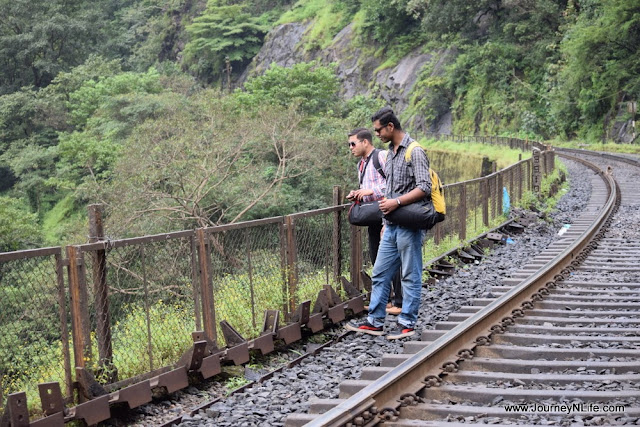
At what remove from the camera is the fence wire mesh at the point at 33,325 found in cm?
509

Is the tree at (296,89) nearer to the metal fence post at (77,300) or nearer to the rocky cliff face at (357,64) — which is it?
the rocky cliff face at (357,64)

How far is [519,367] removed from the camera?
193 inches

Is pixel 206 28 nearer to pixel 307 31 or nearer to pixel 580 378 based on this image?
pixel 307 31

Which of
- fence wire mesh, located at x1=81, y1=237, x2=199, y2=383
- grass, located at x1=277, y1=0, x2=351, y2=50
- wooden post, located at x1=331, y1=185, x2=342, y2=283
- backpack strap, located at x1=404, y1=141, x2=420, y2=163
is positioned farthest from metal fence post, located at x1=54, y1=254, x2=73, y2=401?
grass, located at x1=277, y1=0, x2=351, y2=50

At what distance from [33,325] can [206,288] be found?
160 centimetres

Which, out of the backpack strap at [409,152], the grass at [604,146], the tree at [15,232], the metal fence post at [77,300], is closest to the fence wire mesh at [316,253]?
the backpack strap at [409,152]


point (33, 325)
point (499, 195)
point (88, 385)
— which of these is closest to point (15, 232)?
point (499, 195)

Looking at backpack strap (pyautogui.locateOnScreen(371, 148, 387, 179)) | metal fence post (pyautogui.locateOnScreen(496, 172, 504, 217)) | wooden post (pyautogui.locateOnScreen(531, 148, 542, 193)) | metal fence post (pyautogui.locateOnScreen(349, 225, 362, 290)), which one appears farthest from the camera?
wooden post (pyautogui.locateOnScreen(531, 148, 542, 193))

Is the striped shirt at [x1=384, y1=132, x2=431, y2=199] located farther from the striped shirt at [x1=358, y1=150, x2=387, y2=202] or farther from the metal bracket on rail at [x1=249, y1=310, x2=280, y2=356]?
the metal bracket on rail at [x1=249, y1=310, x2=280, y2=356]

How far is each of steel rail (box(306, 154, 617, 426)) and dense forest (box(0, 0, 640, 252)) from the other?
17.4 metres

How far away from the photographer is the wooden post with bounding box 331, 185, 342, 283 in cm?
841

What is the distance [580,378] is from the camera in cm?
458

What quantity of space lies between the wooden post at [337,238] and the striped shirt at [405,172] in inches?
71.4

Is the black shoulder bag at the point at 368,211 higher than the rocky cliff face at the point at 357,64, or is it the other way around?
the rocky cliff face at the point at 357,64
